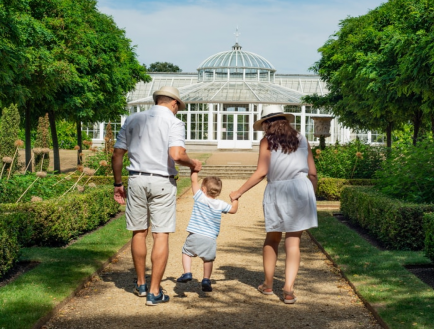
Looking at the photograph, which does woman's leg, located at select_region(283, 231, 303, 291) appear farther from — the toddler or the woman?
the toddler

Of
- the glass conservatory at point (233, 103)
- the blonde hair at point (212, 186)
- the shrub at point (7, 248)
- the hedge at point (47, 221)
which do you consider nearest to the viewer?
the blonde hair at point (212, 186)

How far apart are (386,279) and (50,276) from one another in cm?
302

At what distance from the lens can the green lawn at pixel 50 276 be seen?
183 inches

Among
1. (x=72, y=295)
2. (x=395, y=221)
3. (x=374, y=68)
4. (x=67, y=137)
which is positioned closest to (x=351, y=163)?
(x=374, y=68)

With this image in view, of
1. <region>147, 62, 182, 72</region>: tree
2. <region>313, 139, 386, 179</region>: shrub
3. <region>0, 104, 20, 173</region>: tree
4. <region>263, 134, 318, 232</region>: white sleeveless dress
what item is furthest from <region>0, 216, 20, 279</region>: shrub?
<region>147, 62, 182, 72</region>: tree

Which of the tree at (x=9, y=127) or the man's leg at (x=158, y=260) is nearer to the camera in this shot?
the man's leg at (x=158, y=260)

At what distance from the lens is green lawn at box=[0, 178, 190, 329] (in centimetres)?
466

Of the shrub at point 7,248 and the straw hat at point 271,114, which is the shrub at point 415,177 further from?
the shrub at point 7,248

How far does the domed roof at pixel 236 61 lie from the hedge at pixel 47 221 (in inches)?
1246

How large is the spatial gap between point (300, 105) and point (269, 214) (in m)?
33.8

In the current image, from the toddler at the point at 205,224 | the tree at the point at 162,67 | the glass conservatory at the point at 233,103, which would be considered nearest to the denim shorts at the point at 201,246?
the toddler at the point at 205,224

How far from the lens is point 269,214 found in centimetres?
529

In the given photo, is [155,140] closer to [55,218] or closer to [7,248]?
[7,248]

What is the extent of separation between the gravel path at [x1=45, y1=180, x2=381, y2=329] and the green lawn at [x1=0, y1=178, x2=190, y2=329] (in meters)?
0.14
